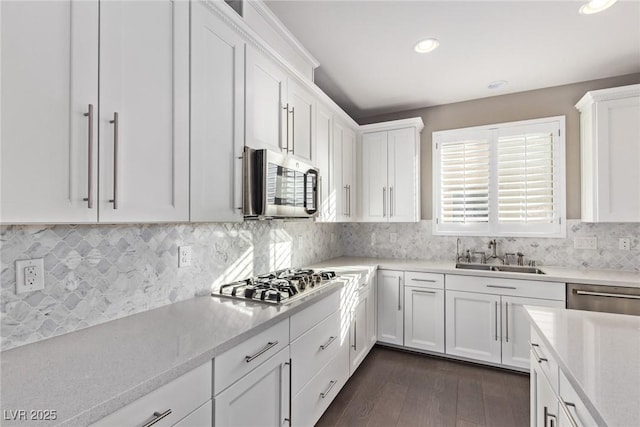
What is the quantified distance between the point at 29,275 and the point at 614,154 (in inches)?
152

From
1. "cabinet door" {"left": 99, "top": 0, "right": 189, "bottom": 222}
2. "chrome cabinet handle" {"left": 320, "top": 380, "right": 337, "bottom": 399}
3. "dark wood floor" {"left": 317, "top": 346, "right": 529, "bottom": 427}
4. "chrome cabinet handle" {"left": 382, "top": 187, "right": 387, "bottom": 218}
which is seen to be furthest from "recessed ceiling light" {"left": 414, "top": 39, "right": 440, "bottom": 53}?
"dark wood floor" {"left": 317, "top": 346, "right": 529, "bottom": 427}

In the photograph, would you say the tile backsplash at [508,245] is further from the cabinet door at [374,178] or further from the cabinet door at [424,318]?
the cabinet door at [424,318]

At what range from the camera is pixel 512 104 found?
319 centimetres

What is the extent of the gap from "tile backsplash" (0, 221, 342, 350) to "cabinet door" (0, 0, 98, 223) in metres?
0.36

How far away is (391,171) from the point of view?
3443 millimetres

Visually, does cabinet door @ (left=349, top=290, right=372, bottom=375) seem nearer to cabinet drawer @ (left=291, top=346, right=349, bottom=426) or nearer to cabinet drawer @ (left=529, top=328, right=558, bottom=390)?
cabinet drawer @ (left=291, top=346, right=349, bottom=426)

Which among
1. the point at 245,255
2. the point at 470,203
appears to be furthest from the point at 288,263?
the point at 470,203

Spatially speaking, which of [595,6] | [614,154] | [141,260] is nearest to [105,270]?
[141,260]

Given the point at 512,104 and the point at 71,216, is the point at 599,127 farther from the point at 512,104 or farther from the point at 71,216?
the point at 71,216

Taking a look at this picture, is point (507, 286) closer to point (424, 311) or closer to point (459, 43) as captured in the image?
point (424, 311)

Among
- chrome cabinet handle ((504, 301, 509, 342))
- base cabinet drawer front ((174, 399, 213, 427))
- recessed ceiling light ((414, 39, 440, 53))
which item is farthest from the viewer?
chrome cabinet handle ((504, 301, 509, 342))

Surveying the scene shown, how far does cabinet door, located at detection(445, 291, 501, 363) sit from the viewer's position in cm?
272

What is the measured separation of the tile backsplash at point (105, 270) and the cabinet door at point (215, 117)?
36 cm

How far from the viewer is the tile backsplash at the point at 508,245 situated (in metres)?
2.77
